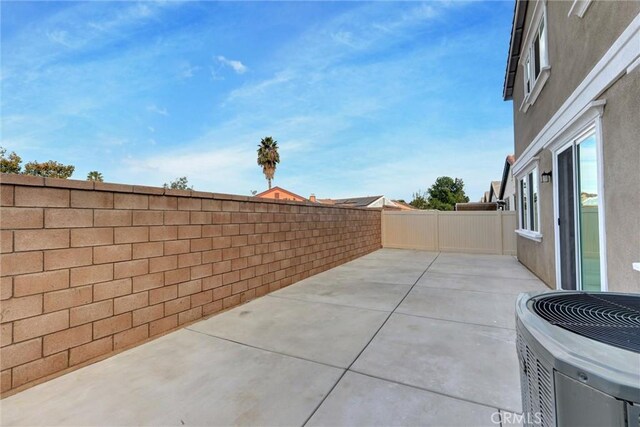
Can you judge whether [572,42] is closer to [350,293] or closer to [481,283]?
[481,283]

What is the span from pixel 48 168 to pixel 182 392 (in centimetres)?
1859

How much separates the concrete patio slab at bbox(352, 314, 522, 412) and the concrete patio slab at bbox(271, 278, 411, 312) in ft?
3.17

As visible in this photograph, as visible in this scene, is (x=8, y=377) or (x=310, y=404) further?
(x=8, y=377)

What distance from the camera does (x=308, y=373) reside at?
258 cm

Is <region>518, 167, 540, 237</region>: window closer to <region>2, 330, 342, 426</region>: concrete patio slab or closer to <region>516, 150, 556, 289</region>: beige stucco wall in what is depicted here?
<region>516, 150, 556, 289</region>: beige stucco wall

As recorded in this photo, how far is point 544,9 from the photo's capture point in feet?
16.9

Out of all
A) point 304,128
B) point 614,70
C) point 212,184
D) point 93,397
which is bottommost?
point 93,397

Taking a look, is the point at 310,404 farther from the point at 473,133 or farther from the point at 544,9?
the point at 473,133

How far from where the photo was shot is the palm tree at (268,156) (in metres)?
28.4

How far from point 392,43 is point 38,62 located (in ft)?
26.9

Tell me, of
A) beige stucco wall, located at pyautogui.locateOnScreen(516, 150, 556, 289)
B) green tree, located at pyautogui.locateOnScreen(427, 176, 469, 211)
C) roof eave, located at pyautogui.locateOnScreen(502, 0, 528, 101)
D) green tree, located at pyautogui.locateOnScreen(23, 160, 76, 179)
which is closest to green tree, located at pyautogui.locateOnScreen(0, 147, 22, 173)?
green tree, located at pyautogui.locateOnScreen(23, 160, 76, 179)

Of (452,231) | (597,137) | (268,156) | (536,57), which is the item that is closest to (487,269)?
(452,231)

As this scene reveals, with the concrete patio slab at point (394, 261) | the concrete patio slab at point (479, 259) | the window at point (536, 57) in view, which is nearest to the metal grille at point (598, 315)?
the window at point (536, 57)

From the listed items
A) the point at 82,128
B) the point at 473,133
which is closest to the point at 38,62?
the point at 82,128
